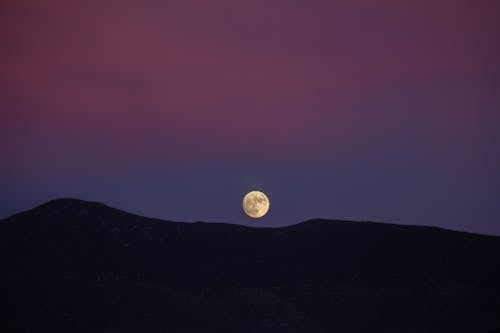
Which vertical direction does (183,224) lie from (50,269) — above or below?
above

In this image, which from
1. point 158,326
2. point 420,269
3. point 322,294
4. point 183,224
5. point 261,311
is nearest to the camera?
point 158,326

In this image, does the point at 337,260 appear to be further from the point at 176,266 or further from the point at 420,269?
the point at 176,266

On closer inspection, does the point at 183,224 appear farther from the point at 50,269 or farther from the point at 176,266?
the point at 50,269

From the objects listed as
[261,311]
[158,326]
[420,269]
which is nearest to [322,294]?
[261,311]

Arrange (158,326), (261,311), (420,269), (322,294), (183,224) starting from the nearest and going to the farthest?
(158,326) → (261,311) → (322,294) → (420,269) → (183,224)

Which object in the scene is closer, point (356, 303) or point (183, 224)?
point (356, 303)

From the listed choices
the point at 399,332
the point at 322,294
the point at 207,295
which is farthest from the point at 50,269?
the point at 399,332

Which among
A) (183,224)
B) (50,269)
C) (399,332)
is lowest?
(399,332)
